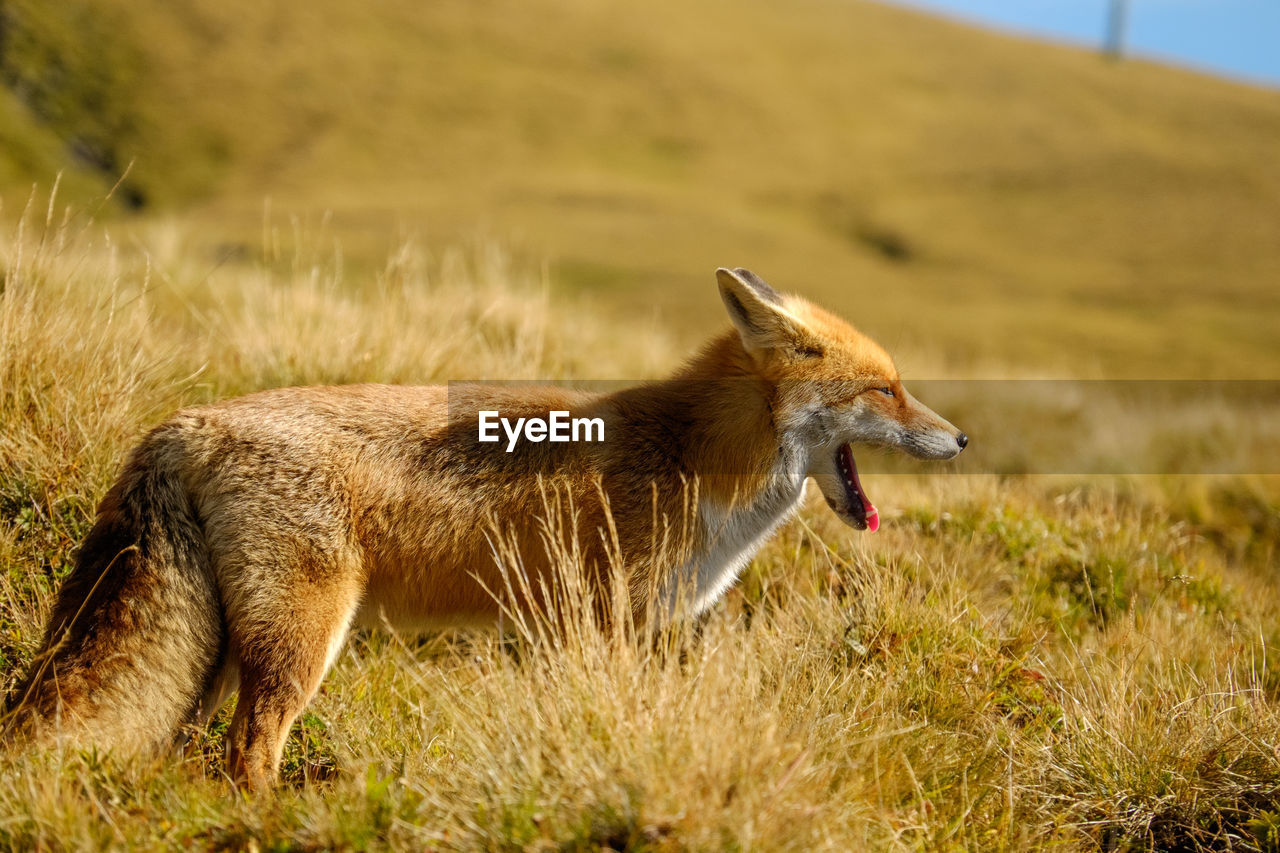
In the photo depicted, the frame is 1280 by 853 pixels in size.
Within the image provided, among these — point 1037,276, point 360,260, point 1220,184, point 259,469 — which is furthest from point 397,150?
point 259,469

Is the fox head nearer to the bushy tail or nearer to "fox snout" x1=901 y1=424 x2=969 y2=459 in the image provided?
"fox snout" x1=901 y1=424 x2=969 y2=459

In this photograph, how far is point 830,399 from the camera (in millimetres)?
4562

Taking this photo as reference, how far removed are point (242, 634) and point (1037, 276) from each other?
167ft

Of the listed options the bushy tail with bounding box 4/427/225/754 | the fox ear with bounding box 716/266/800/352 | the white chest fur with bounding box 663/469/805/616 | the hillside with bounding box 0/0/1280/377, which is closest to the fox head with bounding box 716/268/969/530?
the fox ear with bounding box 716/266/800/352

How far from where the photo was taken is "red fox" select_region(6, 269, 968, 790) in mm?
3549

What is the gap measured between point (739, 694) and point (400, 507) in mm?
1592

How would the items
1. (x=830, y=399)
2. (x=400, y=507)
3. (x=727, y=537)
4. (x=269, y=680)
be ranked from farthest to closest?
1. (x=830, y=399)
2. (x=727, y=537)
3. (x=400, y=507)
4. (x=269, y=680)

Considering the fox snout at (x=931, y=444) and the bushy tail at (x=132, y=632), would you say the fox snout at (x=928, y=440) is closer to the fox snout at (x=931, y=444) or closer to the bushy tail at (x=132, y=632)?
the fox snout at (x=931, y=444)

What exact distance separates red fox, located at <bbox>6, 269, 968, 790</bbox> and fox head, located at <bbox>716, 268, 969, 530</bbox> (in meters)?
0.01

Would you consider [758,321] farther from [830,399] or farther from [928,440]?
[928,440]

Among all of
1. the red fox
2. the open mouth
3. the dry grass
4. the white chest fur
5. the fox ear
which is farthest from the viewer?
the open mouth

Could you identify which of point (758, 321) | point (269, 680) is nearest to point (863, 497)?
point (758, 321)

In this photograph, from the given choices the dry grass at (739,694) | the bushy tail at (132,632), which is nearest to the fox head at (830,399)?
the dry grass at (739,694)

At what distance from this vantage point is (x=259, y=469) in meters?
3.80
